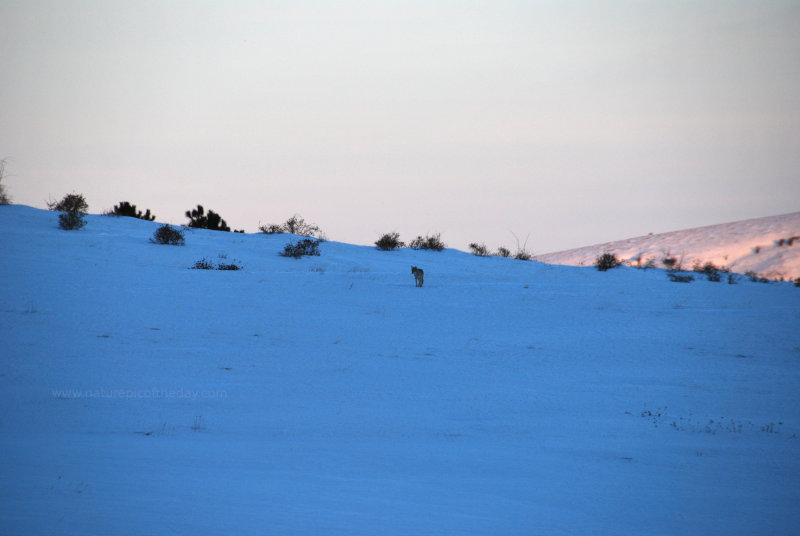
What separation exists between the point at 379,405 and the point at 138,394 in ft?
8.65

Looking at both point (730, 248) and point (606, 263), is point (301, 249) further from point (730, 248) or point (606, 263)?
point (730, 248)

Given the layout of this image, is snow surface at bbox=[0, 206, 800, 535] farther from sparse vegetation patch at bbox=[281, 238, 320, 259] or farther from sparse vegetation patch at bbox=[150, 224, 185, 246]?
sparse vegetation patch at bbox=[281, 238, 320, 259]

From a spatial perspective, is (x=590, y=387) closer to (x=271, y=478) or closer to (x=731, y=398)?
(x=731, y=398)

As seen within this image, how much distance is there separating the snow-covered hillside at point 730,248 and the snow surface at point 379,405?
7.02 metres

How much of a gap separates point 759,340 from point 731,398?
3.82 metres

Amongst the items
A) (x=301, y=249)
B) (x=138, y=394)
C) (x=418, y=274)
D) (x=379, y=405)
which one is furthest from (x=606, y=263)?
(x=138, y=394)

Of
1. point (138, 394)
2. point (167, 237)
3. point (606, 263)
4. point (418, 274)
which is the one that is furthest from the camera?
point (606, 263)

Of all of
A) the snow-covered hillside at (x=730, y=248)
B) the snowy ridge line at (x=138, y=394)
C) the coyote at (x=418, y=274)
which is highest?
the snow-covered hillside at (x=730, y=248)

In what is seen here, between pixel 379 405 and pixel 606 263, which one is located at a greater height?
pixel 606 263

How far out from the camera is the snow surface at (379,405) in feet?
11.3

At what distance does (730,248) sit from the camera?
2128cm

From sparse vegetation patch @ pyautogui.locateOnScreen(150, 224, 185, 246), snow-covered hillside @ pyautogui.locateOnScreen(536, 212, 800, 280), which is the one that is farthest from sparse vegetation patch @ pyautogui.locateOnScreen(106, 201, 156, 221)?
snow-covered hillside @ pyautogui.locateOnScreen(536, 212, 800, 280)

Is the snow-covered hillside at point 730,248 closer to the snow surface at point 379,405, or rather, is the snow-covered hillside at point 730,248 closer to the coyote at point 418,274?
the snow surface at point 379,405

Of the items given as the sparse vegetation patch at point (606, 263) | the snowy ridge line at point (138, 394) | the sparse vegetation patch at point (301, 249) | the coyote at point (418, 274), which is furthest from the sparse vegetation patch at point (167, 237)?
the sparse vegetation patch at point (606, 263)
